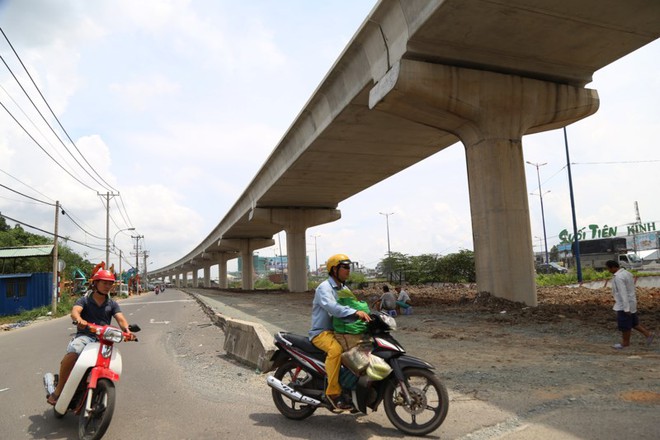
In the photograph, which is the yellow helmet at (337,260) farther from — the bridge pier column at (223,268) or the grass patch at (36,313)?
the bridge pier column at (223,268)

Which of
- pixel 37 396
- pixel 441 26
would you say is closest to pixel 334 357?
pixel 37 396

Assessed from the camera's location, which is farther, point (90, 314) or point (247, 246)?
point (247, 246)

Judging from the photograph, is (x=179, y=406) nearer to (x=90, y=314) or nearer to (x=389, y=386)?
(x=90, y=314)

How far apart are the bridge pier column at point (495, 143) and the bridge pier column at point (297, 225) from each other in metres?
19.9

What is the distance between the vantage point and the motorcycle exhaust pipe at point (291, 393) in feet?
14.7

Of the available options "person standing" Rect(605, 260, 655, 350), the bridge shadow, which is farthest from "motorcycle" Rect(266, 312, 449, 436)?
"person standing" Rect(605, 260, 655, 350)

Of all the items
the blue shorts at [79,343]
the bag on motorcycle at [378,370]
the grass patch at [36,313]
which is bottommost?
the grass patch at [36,313]

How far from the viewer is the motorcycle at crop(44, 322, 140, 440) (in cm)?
421

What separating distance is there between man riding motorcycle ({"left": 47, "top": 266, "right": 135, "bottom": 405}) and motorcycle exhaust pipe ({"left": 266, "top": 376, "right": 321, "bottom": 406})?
1595 mm

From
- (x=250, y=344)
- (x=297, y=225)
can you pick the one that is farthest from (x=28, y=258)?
(x=250, y=344)

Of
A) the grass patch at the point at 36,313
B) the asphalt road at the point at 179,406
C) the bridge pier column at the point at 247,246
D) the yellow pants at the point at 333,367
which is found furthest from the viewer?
the bridge pier column at the point at 247,246

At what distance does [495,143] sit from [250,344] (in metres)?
9.22

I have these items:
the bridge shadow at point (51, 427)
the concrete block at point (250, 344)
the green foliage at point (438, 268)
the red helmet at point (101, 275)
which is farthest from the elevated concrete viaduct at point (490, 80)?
the green foliage at point (438, 268)

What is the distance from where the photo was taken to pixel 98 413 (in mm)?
4266
